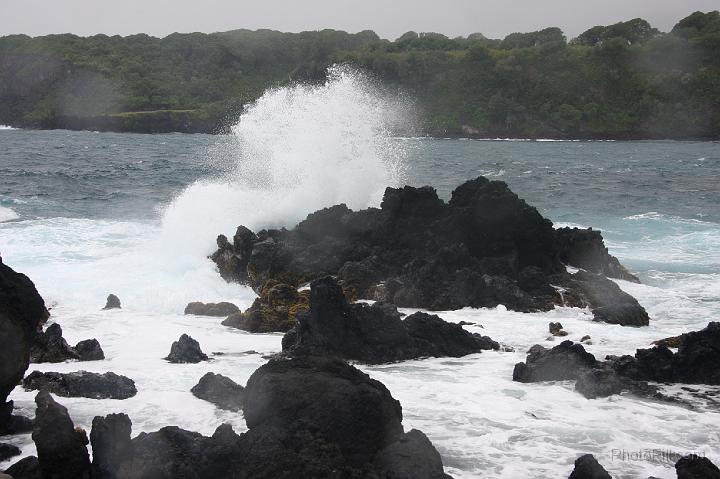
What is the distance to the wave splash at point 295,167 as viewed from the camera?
21656mm

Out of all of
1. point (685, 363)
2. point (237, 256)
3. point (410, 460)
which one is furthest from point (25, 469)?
point (237, 256)

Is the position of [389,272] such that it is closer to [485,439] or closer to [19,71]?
[485,439]

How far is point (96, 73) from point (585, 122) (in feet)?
264

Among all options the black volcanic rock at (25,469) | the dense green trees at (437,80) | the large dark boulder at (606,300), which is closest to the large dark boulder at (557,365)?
the large dark boulder at (606,300)

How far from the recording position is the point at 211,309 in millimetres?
14383

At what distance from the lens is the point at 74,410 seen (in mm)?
8359

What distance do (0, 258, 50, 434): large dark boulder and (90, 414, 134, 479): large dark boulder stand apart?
4.42 ft

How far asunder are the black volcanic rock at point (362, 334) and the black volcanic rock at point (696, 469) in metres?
5.00

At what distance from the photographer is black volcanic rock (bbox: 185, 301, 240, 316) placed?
564 inches

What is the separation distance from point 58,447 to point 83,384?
278 cm

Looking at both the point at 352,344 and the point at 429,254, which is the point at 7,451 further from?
the point at 429,254

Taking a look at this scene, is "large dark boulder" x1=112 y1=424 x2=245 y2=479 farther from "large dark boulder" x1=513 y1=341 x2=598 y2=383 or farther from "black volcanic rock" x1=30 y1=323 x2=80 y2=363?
"large dark boulder" x1=513 y1=341 x2=598 y2=383

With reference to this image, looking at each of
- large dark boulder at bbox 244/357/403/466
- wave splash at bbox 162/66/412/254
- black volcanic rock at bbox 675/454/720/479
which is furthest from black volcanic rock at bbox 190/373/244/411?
wave splash at bbox 162/66/412/254

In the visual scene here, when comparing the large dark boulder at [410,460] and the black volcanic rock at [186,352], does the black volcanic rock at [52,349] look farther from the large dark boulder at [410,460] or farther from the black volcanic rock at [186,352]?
the large dark boulder at [410,460]
